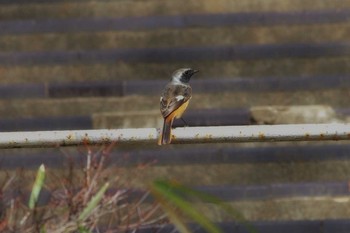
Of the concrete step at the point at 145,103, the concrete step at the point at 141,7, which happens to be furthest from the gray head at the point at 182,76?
the concrete step at the point at 141,7

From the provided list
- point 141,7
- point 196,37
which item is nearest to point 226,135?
point 196,37

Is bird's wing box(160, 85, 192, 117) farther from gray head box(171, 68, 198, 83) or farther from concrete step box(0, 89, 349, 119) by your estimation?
concrete step box(0, 89, 349, 119)

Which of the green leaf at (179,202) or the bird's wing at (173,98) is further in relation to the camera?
the bird's wing at (173,98)

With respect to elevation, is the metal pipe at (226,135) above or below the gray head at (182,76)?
below

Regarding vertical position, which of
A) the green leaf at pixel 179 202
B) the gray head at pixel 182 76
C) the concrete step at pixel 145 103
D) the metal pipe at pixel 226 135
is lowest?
the green leaf at pixel 179 202

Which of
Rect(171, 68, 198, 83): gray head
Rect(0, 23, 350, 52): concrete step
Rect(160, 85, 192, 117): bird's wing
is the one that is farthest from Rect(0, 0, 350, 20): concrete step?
Rect(160, 85, 192, 117): bird's wing

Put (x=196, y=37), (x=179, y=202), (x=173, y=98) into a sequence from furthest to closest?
(x=196, y=37) < (x=173, y=98) < (x=179, y=202)

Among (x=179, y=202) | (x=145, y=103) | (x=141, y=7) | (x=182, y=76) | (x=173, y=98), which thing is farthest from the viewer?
(x=141, y=7)

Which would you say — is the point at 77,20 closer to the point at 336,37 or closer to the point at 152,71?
the point at 152,71

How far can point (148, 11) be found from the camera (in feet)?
26.3

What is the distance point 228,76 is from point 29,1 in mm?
1914

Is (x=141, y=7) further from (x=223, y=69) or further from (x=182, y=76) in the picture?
(x=182, y=76)

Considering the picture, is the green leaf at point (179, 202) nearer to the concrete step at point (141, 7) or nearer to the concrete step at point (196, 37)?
the concrete step at point (196, 37)

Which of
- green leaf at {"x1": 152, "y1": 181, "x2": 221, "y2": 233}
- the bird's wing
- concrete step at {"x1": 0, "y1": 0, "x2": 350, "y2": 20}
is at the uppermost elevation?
concrete step at {"x1": 0, "y1": 0, "x2": 350, "y2": 20}
